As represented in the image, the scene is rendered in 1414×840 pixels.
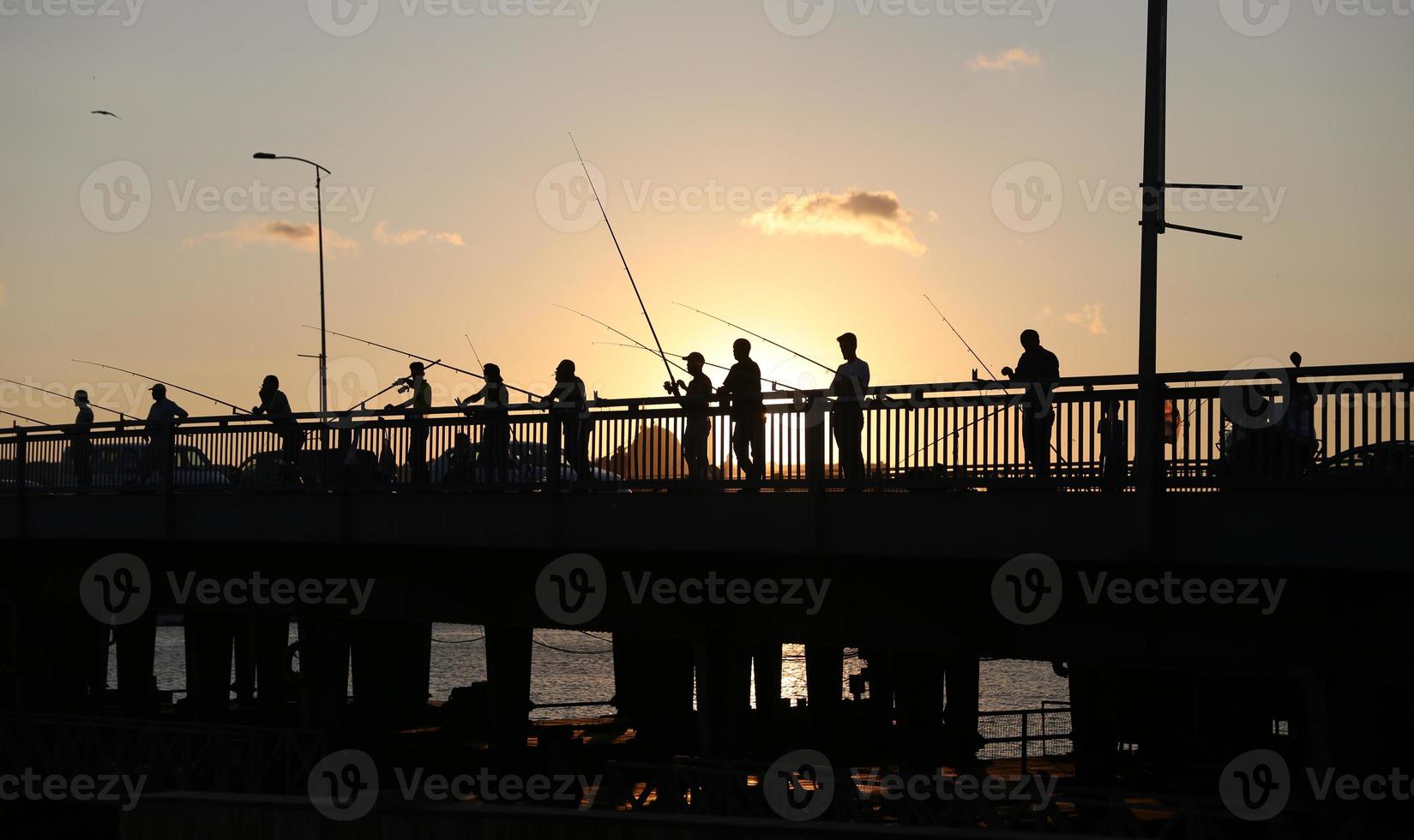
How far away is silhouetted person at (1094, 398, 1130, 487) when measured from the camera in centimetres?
1488

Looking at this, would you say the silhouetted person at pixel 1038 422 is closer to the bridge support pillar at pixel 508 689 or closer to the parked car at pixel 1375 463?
the parked car at pixel 1375 463

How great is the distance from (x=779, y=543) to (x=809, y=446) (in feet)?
3.55

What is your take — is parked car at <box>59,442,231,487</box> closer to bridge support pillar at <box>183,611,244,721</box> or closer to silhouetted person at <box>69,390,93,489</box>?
silhouetted person at <box>69,390,93,489</box>

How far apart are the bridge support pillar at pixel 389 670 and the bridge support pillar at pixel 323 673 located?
4.68 ft

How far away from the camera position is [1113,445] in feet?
49.1

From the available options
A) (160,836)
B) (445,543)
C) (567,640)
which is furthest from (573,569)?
(567,640)

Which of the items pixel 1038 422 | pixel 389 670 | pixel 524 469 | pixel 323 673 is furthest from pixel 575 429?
pixel 389 670

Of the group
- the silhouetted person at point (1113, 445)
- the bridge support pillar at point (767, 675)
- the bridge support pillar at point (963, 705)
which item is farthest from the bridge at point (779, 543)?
the bridge support pillar at point (767, 675)

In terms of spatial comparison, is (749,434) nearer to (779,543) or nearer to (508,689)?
(779,543)

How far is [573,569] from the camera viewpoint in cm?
2009

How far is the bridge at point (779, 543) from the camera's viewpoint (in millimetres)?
14219

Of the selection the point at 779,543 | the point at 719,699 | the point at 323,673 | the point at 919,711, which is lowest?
the point at 919,711

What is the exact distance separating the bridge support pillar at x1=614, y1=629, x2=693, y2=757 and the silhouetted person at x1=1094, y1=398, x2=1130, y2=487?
17.6 m

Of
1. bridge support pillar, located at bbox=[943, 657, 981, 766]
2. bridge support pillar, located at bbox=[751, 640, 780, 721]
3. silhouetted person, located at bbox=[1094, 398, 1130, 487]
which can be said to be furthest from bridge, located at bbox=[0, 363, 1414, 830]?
bridge support pillar, located at bbox=[751, 640, 780, 721]
